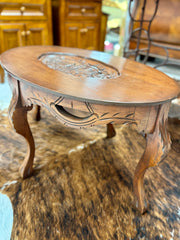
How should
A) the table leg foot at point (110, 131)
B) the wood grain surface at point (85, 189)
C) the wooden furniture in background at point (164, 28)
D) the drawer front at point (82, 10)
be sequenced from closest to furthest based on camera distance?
the wood grain surface at point (85, 189) < the table leg foot at point (110, 131) < the drawer front at point (82, 10) < the wooden furniture in background at point (164, 28)

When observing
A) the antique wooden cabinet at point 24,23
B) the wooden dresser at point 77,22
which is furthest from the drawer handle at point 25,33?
the wooden dresser at point 77,22

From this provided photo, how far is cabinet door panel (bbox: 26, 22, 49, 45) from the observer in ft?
6.48

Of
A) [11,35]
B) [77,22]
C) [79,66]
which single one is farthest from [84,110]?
[77,22]

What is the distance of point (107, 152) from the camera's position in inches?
47.1

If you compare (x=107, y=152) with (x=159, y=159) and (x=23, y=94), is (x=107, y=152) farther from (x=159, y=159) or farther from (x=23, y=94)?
(x=23, y=94)

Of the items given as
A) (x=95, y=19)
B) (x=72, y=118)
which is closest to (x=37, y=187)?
(x=72, y=118)

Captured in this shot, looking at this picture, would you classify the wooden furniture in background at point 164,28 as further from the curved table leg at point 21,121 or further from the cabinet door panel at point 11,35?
the curved table leg at point 21,121

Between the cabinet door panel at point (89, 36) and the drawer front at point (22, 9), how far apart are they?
0.48m

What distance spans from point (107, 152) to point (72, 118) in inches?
22.0

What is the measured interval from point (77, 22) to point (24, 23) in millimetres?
583

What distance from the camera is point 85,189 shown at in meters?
0.94

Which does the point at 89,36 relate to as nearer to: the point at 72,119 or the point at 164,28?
the point at 164,28

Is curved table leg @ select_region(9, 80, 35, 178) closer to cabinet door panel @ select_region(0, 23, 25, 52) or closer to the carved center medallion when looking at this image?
the carved center medallion

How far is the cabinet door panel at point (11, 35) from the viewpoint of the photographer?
6.03 ft
